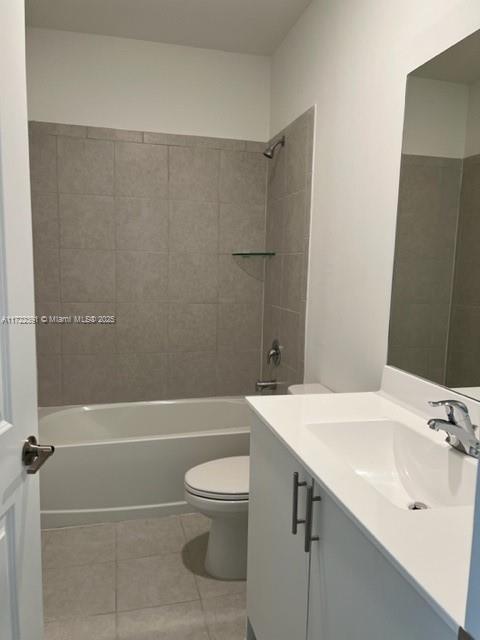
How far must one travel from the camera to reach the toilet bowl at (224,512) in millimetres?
1945

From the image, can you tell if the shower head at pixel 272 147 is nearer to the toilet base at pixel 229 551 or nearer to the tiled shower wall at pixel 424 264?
the tiled shower wall at pixel 424 264

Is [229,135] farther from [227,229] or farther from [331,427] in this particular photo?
[331,427]

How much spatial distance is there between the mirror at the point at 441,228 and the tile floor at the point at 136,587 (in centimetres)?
122

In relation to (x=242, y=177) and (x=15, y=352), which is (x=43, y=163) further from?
(x=15, y=352)

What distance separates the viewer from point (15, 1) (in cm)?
100

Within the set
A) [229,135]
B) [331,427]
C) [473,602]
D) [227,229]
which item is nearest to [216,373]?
[227,229]

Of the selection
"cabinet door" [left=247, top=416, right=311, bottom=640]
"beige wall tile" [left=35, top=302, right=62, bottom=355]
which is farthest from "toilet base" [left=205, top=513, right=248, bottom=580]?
"beige wall tile" [left=35, top=302, right=62, bottom=355]

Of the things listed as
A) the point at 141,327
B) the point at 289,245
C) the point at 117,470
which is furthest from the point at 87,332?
the point at 289,245

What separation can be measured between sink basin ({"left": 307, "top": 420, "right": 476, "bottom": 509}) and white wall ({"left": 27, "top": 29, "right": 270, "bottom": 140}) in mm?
2266

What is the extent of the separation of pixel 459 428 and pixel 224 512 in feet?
3.76

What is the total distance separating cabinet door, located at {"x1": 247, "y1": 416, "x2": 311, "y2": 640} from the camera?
118 centimetres

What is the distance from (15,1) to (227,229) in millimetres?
2139

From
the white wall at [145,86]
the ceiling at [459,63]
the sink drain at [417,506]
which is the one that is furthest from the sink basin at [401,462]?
the white wall at [145,86]

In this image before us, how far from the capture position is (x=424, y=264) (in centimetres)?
152
